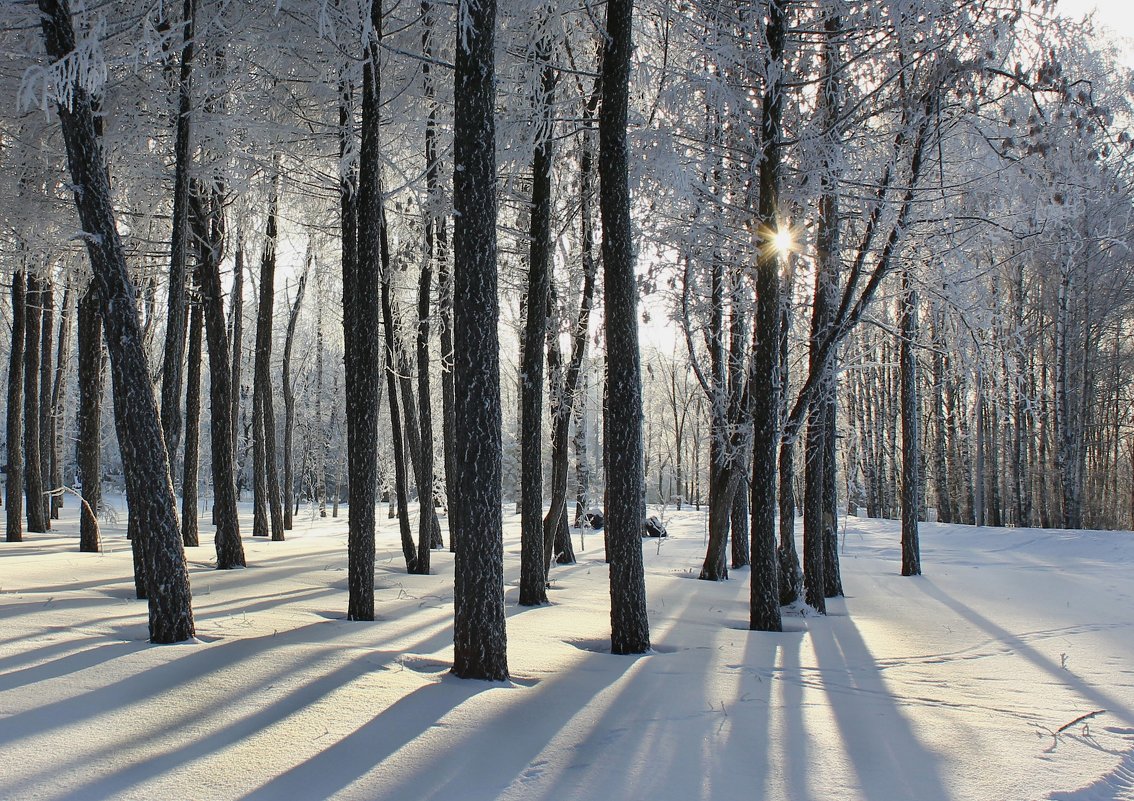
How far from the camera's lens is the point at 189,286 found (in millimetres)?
11648

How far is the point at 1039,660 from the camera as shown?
6.92 meters

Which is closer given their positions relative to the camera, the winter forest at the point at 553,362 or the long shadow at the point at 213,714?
the long shadow at the point at 213,714

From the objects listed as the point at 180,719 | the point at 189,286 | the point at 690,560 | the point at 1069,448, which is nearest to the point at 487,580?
the point at 180,719

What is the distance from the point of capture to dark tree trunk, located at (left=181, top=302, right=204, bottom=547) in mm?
13461

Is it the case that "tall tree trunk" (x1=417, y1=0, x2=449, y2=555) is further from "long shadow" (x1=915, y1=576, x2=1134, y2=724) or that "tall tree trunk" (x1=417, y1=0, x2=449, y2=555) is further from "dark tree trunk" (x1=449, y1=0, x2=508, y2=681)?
"long shadow" (x1=915, y1=576, x2=1134, y2=724)

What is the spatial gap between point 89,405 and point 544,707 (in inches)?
412

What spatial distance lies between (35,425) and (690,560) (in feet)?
44.2

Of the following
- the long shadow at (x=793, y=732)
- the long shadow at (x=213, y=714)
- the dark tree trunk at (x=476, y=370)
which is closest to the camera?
the long shadow at (x=213, y=714)

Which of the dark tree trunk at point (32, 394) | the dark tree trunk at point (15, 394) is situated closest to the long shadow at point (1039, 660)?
the dark tree trunk at point (15, 394)

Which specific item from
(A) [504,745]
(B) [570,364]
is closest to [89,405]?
(B) [570,364]

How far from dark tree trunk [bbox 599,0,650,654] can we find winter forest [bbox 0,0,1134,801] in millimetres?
33

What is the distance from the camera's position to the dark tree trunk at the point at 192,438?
1346 cm

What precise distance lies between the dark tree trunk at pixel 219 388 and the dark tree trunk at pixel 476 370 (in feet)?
24.2

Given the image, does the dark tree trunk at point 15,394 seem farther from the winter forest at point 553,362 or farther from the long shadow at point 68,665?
the long shadow at point 68,665
